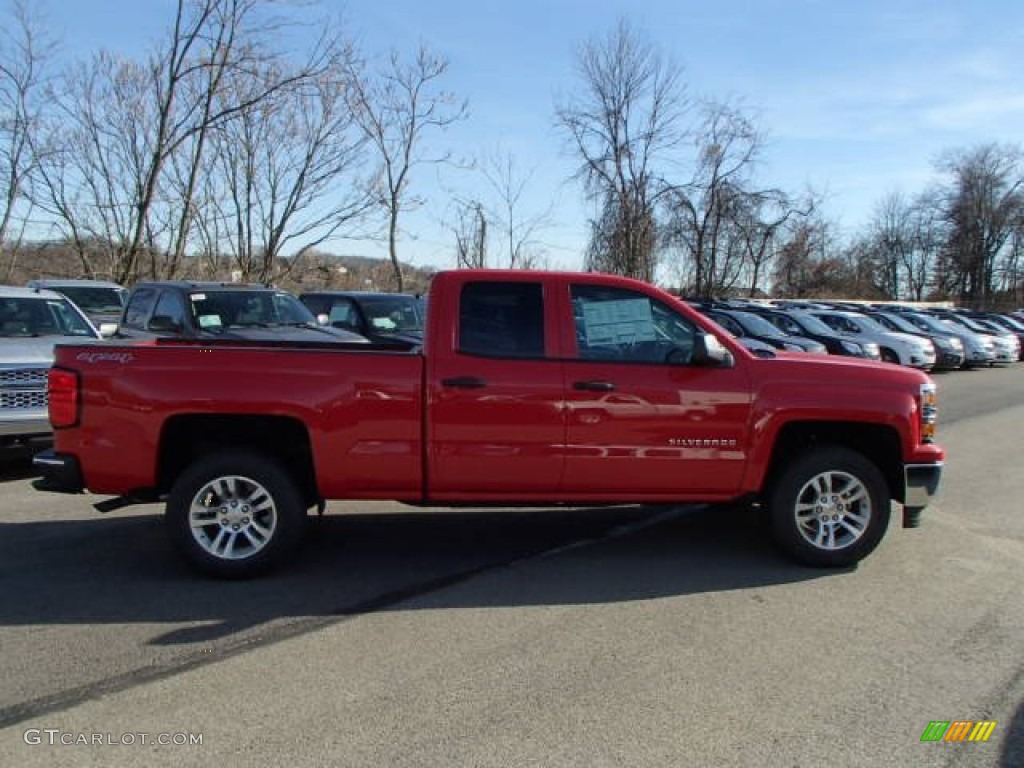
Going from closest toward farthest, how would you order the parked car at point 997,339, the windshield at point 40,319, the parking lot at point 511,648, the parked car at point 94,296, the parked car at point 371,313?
the parking lot at point 511,648
the windshield at point 40,319
the parked car at point 371,313
the parked car at point 94,296
the parked car at point 997,339

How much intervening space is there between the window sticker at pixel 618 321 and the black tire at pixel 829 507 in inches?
52.4

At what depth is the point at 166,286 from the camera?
34.3 feet

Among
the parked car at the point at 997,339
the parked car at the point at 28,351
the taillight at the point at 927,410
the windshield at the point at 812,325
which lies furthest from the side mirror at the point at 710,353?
the parked car at the point at 997,339

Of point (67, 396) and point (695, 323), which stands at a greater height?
point (695, 323)

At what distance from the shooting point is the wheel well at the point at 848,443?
5.38 metres

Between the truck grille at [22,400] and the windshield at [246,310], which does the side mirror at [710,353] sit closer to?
the truck grille at [22,400]

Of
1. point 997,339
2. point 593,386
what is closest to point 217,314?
point 593,386

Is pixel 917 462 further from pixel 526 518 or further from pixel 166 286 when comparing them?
pixel 166 286

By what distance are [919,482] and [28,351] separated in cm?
809

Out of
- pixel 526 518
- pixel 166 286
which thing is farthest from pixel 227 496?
pixel 166 286

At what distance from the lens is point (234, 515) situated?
16.5ft

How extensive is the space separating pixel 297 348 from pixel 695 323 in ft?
8.30

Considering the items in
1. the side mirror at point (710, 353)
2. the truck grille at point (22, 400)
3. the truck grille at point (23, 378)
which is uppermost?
the side mirror at point (710, 353)

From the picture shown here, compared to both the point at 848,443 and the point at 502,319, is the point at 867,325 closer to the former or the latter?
the point at 848,443
